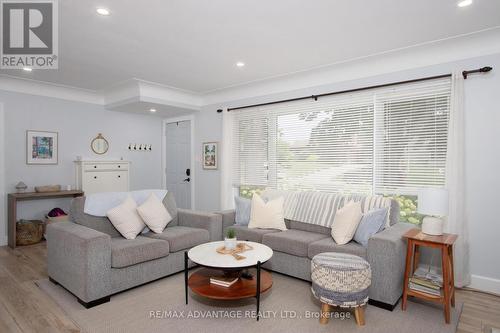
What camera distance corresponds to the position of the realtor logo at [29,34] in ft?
8.24

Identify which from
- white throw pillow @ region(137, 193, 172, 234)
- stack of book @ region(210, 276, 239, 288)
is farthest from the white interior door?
stack of book @ region(210, 276, 239, 288)

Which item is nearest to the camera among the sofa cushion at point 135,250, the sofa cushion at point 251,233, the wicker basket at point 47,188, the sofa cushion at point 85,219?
the sofa cushion at point 135,250

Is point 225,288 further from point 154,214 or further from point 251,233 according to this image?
point 154,214

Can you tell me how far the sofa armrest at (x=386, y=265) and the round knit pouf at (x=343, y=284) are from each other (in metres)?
0.27

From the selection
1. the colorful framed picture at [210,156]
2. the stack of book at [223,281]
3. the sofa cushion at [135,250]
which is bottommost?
the stack of book at [223,281]

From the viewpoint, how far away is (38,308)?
2570mm

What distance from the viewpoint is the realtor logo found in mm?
2512

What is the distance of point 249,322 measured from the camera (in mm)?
2396

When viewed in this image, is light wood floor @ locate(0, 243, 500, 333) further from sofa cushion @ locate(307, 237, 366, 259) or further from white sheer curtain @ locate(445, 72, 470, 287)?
sofa cushion @ locate(307, 237, 366, 259)

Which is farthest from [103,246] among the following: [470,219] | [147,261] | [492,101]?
[492,101]

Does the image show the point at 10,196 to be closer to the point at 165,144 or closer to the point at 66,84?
the point at 66,84

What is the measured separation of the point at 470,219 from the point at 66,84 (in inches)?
228

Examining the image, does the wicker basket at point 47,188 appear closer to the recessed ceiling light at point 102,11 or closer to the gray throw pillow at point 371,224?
the recessed ceiling light at point 102,11

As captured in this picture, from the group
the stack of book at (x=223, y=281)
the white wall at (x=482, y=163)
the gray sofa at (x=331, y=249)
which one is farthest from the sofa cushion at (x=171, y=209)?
the white wall at (x=482, y=163)
